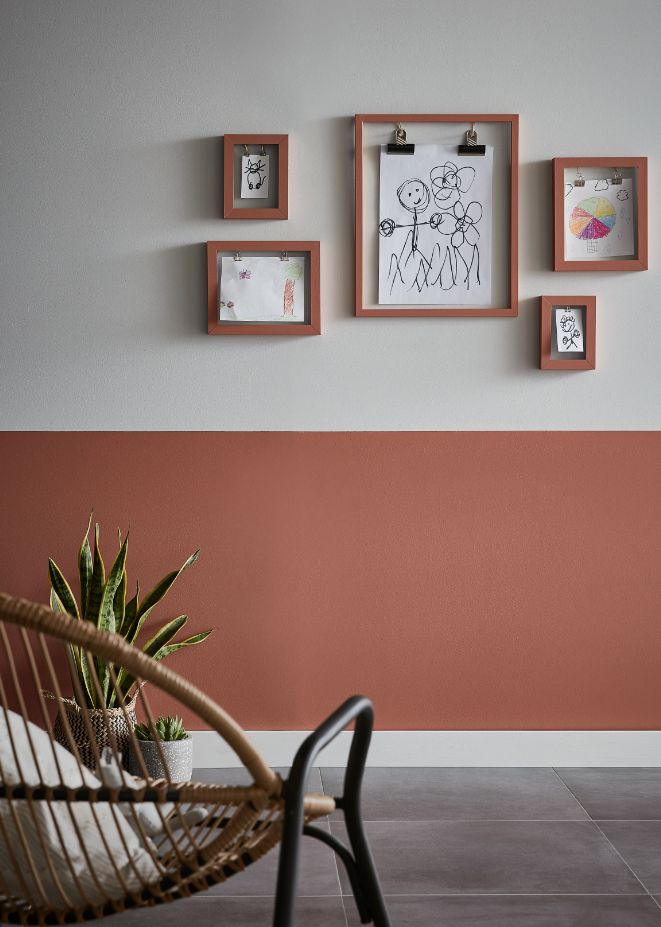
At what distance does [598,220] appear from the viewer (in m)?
2.93

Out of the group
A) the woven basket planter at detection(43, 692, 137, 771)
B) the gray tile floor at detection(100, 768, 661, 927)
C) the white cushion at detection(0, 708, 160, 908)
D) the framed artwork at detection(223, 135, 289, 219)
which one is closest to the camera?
the white cushion at detection(0, 708, 160, 908)

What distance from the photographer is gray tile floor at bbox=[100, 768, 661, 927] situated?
2.00 meters

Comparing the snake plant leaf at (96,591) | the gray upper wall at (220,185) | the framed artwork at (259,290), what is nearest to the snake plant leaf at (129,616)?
the snake plant leaf at (96,591)

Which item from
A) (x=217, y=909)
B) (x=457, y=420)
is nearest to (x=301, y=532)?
(x=457, y=420)

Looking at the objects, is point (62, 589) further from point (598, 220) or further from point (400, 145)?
point (598, 220)

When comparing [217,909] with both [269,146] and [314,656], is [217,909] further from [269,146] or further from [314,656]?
[269,146]

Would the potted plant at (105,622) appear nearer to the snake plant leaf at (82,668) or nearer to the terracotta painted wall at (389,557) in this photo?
the snake plant leaf at (82,668)

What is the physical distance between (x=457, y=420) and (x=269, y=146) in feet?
3.40

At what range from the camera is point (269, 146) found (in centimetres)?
290

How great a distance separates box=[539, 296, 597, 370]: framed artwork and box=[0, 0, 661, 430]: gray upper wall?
56 mm

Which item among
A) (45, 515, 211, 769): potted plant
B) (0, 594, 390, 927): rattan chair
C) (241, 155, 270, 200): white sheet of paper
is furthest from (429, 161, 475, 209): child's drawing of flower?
(0, 594, 390, 927): rattan chair

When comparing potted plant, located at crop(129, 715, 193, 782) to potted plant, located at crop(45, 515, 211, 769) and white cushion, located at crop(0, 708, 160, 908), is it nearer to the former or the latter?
potted plant, located at crop(45, 515, 211, 769)

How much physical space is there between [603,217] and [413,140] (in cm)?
64

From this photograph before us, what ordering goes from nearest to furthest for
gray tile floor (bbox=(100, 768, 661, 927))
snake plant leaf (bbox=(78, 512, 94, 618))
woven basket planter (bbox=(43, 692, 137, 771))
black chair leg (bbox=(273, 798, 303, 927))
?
black chair leg (bbox=(273, 798, 303, 927)) → gray tile floor (bbox=(100, 768, 661, 927)) → woven basket planter (bbox=(43, 692, 137, 771)) → snake plant leaf (bbox=(78, 512, 94, 618))
